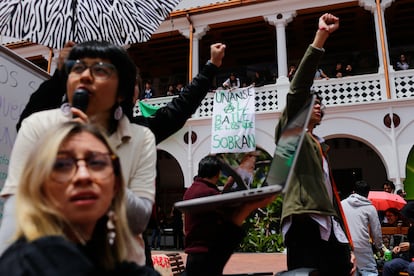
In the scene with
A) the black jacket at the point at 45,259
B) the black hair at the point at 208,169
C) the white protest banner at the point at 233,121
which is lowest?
the black jacket at the point at 45,259

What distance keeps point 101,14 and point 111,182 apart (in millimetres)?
1738

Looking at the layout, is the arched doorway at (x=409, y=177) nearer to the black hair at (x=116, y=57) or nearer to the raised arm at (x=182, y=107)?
the raised arm at (x=182, y=107)

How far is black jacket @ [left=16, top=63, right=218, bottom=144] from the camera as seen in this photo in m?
1.84

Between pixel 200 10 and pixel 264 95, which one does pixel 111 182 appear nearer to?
pixel 264 95

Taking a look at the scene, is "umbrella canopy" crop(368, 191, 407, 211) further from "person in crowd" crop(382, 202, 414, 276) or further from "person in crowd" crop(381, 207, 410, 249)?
"person in crowd" crop(382, 202, 414, 276)

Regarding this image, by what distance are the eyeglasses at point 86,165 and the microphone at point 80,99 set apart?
1.04ft

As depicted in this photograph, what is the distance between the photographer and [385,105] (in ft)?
37.6

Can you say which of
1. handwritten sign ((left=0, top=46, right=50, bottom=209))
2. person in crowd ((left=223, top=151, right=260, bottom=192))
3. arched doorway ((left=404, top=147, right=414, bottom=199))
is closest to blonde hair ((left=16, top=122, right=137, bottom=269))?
person in crowd ((left=223, top=151, right=260, bottom=192))

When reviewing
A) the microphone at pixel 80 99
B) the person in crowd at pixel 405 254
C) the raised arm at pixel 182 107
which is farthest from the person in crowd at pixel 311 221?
the person in crowd at pixel 405 254

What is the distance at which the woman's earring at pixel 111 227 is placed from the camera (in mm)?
1119

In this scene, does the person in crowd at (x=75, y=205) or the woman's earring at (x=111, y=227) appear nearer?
the person in crowd at (x=75, y=205)

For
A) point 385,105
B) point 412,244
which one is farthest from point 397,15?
point 412,244

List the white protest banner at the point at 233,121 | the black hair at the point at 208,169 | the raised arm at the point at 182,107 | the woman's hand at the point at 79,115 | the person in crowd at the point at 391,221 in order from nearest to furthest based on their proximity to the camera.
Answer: the woman's hand at the point at 79,115 < the raised arm at the point at 182,107 < the black hair at the point at 208,169 < the person in crowd at the point at 391,221 < the white protest banner at the point at 233,121

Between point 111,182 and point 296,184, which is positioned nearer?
point 111,182
